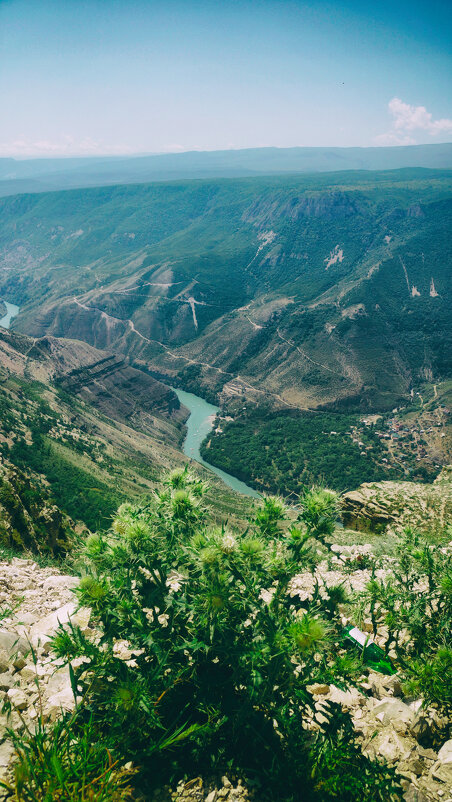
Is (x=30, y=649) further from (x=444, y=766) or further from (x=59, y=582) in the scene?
(x=444, y=766)

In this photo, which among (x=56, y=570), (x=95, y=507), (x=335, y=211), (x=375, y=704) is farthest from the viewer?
(x=335, y=211)

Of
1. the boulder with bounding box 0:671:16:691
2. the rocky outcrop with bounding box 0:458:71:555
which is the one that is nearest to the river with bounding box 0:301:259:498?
the rocky outcrop with bounding box 0:458:71:555

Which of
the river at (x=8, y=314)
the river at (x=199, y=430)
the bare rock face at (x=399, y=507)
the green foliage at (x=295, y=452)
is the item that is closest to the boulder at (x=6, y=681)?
the bare rock face at (x=399, y=507)

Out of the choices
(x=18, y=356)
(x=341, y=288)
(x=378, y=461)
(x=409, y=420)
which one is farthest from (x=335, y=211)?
(x=18, y=356)

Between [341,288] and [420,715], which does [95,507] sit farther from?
[341,288]

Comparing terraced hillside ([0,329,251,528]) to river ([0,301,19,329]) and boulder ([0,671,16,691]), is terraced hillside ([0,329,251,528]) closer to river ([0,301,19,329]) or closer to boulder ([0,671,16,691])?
boulder ([0,671,16,691])

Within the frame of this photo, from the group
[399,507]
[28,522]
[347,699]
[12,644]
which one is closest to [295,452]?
[399,507]
